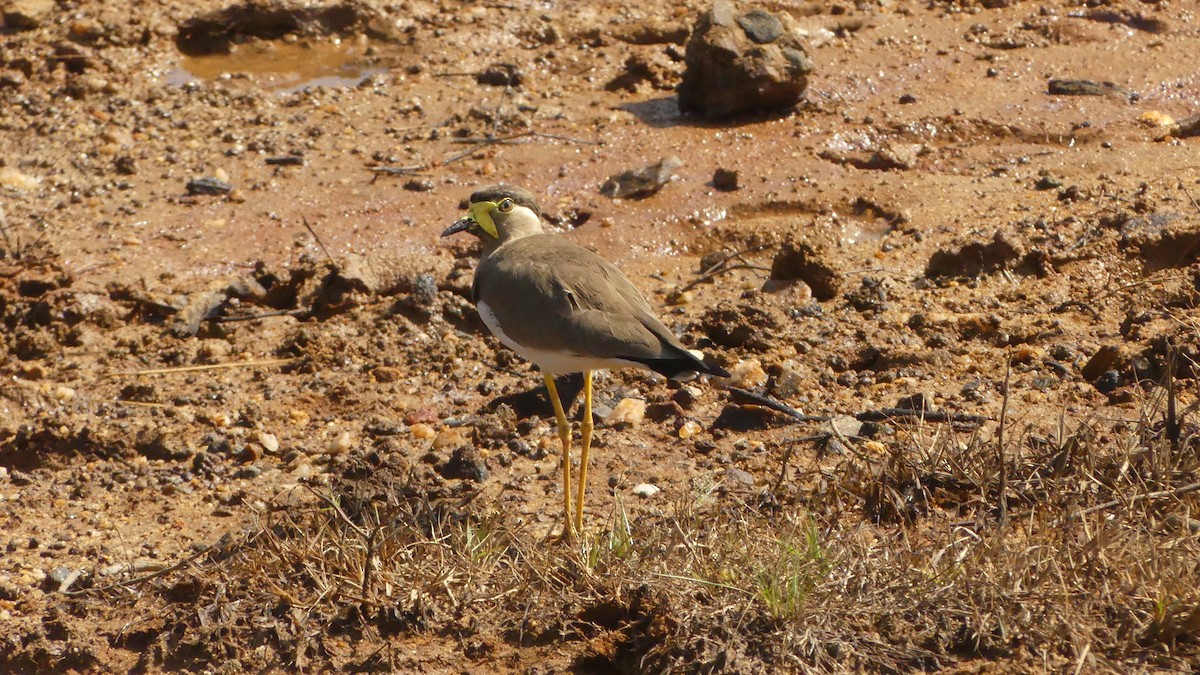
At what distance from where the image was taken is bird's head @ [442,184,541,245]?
613cm

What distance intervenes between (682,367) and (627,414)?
4.05 ft

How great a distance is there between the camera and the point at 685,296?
698cm

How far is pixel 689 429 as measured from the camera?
230 inches

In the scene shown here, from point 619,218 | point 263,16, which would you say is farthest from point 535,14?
point 619,218

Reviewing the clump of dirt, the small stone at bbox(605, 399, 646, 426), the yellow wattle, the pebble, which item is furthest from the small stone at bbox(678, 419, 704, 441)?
the clump of dirt

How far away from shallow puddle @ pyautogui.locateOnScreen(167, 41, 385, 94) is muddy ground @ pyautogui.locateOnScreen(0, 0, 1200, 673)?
4 centimetres

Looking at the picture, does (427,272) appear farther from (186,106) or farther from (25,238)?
(186,106)

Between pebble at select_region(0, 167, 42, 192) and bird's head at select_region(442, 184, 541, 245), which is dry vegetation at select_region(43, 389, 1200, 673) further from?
pebble at select_region(0, 167, 42, 192)

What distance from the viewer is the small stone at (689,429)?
580 centimetres

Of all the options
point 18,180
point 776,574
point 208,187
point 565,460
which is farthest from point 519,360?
point 18,180

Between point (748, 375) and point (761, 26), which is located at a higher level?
point (761, 26)

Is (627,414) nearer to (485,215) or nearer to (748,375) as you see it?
(748,375)

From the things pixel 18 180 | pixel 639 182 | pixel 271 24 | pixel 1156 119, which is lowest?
pixel 18 180

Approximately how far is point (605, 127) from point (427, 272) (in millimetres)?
2219
